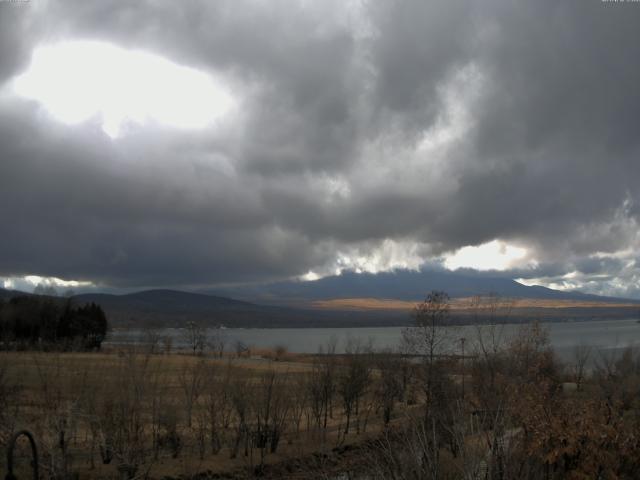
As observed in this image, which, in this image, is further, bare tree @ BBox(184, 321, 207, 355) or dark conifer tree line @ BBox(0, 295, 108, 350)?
bare tree @ BBox(184, 321, 207, 355)

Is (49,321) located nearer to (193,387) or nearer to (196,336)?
(196,336)

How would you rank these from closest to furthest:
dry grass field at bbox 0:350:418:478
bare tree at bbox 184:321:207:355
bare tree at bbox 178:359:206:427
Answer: dry grass field at bbox 0:350:418:478, bare tree at bbox 178:359:206:427, bare tree at bbox 184:321:207:355

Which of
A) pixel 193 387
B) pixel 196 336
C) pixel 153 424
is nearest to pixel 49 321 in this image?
pixel 196 336

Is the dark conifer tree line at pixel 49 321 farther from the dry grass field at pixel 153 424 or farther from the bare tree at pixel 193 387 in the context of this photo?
the dry grass field at pixel 153 424

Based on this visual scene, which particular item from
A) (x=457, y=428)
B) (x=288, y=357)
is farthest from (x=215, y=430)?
(x=288, y=357)

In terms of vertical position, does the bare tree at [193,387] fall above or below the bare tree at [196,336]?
above

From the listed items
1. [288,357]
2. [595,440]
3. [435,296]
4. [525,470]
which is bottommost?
[288,357]

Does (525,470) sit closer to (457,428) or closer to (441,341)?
(457,428)

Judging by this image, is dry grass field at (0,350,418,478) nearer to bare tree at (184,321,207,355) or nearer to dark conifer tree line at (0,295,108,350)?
dark conifer tree line at (0,295,108,350)

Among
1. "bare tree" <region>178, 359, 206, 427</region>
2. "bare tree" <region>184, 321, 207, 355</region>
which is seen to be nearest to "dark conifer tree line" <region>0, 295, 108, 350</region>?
"bare tree" <region>184, 321, 207, 355</region>

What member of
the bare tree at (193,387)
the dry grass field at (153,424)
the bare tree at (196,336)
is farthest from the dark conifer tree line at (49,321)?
the dry grass field at (153,424)

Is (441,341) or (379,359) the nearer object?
(441,341)

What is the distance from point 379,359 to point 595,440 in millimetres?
46979

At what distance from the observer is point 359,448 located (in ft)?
135
